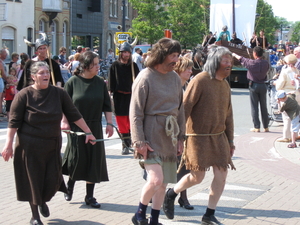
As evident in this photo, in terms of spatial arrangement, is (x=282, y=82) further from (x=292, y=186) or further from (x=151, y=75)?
(x=151, y=75)

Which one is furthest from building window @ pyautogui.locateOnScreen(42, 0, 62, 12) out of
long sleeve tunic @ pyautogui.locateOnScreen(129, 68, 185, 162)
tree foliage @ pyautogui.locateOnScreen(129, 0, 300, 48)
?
long sleeve tunic @ pyautogui.locateOnScreen(129, 68, 185, 162)

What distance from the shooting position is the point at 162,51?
452cm

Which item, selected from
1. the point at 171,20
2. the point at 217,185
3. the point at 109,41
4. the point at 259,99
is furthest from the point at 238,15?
the point at 217,185

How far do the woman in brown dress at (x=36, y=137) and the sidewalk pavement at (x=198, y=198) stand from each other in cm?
49

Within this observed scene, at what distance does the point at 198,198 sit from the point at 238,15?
2569 cm

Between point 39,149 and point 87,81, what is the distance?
1.19 metres

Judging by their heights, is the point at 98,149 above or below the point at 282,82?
below

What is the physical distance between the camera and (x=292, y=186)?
6.96 m

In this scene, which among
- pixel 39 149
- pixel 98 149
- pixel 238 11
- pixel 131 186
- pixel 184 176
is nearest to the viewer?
pixel 39 149

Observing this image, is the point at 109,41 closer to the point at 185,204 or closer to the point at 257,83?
the point at 257,83

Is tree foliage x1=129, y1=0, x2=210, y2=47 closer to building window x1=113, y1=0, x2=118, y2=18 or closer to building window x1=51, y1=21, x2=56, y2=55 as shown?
building window x1=51, y1=21, x2=56, y2=55

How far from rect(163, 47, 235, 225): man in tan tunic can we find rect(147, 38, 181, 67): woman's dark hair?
569mm

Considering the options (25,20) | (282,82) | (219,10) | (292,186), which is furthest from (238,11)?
(292,186)

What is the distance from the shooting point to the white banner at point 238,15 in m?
30.5
